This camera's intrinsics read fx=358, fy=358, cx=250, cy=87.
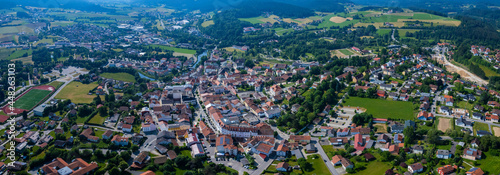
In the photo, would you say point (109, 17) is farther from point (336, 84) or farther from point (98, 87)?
point (336, 84)

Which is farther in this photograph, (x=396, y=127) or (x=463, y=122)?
(x=463, y=122)

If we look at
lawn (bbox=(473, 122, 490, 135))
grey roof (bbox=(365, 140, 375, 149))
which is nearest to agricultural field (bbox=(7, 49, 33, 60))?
grey roof (bbox=(365, 140, 375, 149))

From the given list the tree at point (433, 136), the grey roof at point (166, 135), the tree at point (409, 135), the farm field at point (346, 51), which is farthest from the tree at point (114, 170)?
the farm field at point (346, 51)

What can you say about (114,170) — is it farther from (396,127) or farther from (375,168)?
(396,127)

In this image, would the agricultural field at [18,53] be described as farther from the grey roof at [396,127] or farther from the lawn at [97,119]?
the grey roof at [396,127]

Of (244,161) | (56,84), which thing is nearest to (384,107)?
(244,161)

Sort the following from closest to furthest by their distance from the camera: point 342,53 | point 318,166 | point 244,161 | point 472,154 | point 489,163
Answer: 1. point 489,163
2. point 472,154
3. point 318,166
4. point 244,161
5. point 342,53
